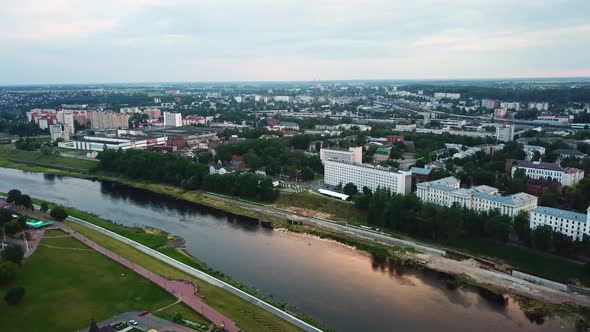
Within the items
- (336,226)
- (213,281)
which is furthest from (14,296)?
(336,226)

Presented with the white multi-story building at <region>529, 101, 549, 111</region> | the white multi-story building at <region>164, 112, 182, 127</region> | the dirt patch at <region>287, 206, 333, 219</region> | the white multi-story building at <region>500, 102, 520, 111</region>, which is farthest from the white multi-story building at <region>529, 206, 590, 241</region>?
the white multi-story building at <region>500, 102, 520, 111</region>

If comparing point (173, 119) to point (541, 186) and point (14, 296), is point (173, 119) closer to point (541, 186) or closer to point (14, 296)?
point (541, 186)

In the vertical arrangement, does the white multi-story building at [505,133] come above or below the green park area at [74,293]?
above

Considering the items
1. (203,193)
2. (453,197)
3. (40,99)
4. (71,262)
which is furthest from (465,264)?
(40,99)

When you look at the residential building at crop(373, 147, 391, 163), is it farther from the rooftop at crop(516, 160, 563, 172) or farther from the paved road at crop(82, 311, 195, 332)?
the paved road at crop(82, 311, 195, 332)

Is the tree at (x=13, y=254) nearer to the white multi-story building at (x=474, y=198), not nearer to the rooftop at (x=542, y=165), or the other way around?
the white multi-story building at (x=474, y=198)

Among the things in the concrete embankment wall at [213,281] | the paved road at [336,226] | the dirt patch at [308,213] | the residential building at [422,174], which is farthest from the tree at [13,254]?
the residential building at [422,174]

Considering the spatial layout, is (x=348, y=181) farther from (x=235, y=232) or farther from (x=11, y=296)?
(x=11, y=296)
